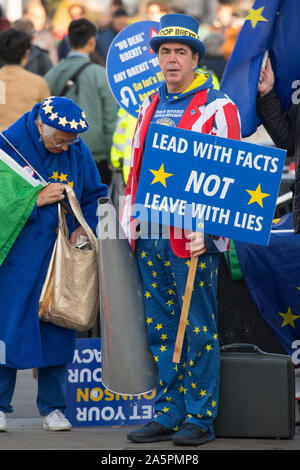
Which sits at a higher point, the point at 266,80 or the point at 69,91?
the point at 69,91

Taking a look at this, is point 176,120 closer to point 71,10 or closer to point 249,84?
point 249,84

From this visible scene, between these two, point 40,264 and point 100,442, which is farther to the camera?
point 40,264

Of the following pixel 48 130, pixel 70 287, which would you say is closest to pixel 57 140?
pixel 48 130

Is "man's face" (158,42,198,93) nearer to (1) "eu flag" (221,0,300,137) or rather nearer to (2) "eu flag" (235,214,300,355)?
(1) "eu flag" (221,0,300,137)

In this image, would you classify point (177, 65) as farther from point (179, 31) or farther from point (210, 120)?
point (210, 120)

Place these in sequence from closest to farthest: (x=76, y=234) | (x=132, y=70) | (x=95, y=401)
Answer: (x=76, y=234) → (x=95, y=401) → (x=132, y=70)

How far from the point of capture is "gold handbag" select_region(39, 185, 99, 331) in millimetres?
5688

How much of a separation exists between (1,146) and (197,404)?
1745 millimetres

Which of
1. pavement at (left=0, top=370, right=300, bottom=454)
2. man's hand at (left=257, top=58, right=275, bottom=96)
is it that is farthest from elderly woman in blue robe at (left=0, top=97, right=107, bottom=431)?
man's hand at (left=257, top=58, right=275, bottom=96)

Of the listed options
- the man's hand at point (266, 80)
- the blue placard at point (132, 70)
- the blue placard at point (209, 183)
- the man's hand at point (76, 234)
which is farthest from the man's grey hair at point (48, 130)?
the blue placard at point (132, 70)

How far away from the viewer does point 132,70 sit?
7.17m

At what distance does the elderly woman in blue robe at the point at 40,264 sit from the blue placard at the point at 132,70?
1.34 m

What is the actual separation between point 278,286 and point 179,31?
2070 mm

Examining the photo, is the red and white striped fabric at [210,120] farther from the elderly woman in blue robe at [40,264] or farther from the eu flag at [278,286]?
the eu flag at [278,286]
